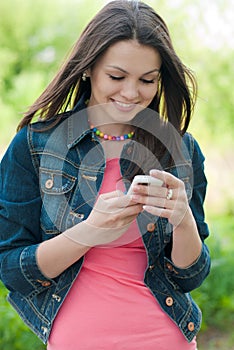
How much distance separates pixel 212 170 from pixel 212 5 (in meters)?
1.57

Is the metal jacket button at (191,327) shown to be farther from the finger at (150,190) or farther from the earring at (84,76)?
the earring at (84,76)

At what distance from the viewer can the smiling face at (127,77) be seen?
5.45 ft

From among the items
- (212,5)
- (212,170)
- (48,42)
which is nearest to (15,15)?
(48,42)

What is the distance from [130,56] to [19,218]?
19.7 inches

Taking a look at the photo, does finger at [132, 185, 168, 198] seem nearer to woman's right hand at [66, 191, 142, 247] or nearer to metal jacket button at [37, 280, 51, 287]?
woman's right hand at [66, 191, 142, 247]

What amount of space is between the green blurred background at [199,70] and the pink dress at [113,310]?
1.84m

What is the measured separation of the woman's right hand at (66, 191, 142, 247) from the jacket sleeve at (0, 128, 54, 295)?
5.2 inches

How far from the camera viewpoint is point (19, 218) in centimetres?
168

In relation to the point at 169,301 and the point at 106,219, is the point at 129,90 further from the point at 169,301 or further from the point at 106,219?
the point at 169,301

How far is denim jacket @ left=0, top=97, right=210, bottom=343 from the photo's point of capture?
1.70 metres

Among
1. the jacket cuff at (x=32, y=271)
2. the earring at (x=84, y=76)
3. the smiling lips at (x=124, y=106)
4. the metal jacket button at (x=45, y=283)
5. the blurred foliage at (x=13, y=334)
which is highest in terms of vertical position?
the earring at (x=84, y=76)

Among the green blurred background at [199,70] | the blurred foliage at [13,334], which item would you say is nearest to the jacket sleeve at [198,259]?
the blurred foliage at [13,334]

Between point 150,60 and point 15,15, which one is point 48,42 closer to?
point 15,15

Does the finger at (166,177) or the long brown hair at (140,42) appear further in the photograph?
the long brown hair at (140,42)
